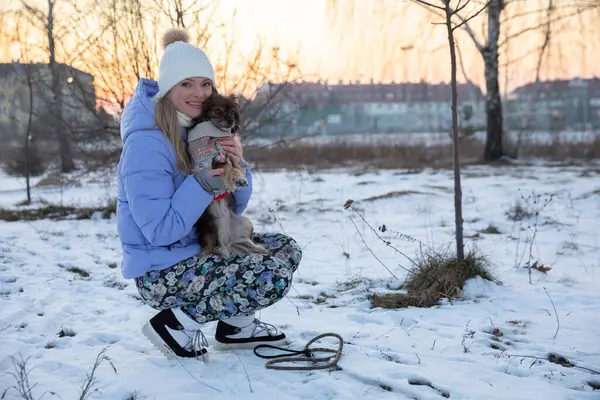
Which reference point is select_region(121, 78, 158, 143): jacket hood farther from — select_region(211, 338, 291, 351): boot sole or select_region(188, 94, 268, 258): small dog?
select_region(211, 338, 291, 351): boot sole

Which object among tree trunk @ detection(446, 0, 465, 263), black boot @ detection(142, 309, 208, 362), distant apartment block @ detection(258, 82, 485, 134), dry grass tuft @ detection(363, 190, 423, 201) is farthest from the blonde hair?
distant apartment block @ detection(258, 82, 485, 134)

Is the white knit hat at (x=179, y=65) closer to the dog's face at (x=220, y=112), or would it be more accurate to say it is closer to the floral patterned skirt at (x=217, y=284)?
the dog's face at (x=220, y=112)

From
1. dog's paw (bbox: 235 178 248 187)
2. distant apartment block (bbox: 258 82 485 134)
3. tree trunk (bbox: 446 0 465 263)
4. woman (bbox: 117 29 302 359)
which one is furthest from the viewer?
distant apartment block (bbox: 258 82 485 134)

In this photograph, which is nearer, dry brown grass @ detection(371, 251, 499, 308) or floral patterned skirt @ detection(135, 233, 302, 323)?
floral patterned skirt @ detection(135, 233, 302, 323)

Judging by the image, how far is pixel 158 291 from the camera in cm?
271

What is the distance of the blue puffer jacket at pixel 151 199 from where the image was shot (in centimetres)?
260

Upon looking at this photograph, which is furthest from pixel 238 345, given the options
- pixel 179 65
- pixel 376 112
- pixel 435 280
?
pixel 376 112

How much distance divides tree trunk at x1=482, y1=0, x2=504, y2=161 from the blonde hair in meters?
12.6

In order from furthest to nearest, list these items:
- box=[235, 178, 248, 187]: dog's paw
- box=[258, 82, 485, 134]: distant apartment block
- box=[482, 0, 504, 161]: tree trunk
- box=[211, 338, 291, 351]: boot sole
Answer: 1. box=[258, 82, 485, 134]: distant apartment block
2. box=[482, 0, 504, 161]: tree trunk
3. box=[211, 338, 291, 351]: boot sole
4. box=[235, 178, 248, 187]: dog's paw

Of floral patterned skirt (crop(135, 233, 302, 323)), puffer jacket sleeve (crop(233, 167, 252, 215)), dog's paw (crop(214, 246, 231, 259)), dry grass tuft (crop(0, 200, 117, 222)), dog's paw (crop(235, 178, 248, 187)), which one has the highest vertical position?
dog's paw (crop(235, 178, 248, 187))

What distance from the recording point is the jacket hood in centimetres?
271

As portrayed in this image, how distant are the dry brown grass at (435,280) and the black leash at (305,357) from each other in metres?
0.94

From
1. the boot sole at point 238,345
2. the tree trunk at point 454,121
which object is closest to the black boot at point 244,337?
the boot sole at point 238,345

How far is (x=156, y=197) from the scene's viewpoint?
2607 millimetres
